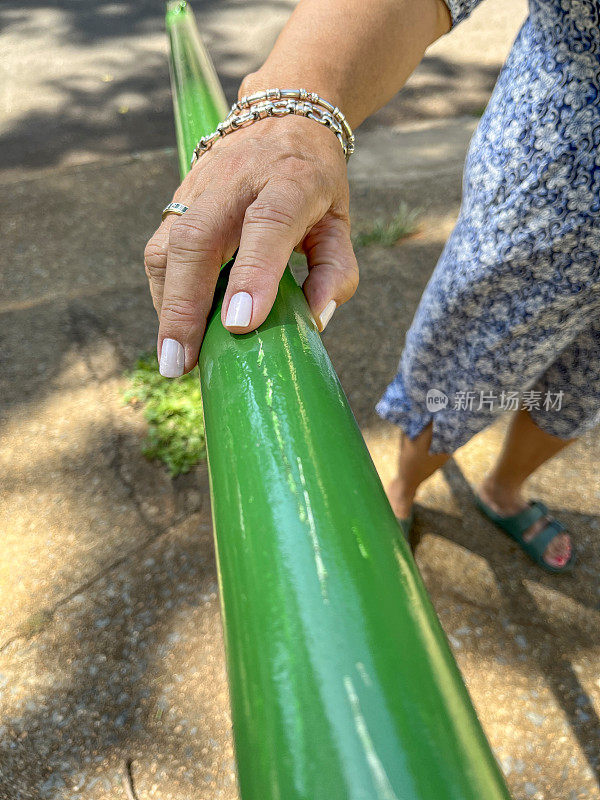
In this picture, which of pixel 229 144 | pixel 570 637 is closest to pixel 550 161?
pixel 229 144

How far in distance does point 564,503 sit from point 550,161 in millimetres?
1300

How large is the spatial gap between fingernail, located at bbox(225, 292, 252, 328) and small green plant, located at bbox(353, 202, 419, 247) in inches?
91.9

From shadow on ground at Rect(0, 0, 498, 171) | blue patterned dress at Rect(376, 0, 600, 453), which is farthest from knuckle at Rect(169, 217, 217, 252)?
shadow on ground at Rect(0, 0, 498, 171)

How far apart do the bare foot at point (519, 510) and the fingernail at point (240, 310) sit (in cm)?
144

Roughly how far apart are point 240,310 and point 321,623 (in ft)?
1.15

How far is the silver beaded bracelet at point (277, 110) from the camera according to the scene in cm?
91

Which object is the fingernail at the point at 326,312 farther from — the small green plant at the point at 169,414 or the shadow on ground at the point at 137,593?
the small green plant at the point at 169,414

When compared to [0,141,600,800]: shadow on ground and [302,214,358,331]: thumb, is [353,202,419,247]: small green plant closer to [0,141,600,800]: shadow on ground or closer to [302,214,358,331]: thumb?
[0,141,600,800]: shadow on ground

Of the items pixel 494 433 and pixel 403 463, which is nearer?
pixel 403 463

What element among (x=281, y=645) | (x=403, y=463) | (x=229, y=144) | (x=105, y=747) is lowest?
(x=105, y=747)

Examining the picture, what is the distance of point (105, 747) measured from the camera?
1.38m

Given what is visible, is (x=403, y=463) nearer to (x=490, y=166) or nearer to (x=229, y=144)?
(x=490, y=166)

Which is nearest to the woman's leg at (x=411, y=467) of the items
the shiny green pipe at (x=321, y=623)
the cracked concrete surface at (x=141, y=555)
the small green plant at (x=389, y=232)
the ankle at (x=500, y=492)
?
the cracked concrete surface at (x=141, y=555)

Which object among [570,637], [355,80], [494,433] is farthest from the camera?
[494,433]
